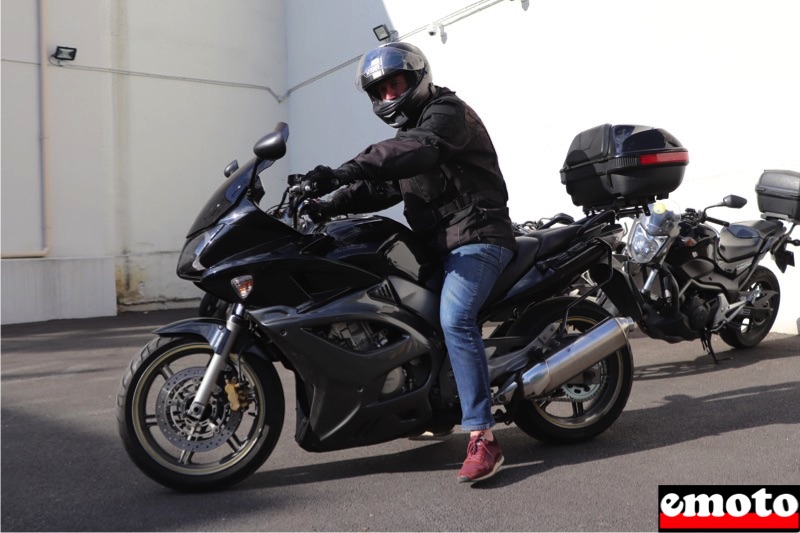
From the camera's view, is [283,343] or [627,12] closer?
[283,343]

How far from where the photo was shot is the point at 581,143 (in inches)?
235

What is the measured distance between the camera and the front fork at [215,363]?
3434 millimetres

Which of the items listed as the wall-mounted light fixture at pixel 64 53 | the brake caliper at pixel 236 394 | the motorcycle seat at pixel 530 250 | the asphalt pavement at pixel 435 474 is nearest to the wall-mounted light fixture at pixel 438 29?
the wall-mounted light fixture at pixel 64 53

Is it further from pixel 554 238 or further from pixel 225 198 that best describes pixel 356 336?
pixel 554 238

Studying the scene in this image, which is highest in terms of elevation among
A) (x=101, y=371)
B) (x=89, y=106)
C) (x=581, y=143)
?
(x=89, y=106)

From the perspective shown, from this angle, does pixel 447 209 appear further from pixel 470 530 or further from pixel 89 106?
pixel 89 106

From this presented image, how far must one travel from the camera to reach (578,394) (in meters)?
4.13

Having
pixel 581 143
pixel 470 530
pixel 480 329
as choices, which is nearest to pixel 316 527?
pixel 470 530

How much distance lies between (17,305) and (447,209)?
32.7 feet

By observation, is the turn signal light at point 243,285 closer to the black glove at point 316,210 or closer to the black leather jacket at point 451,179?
the black glove at point 316,210

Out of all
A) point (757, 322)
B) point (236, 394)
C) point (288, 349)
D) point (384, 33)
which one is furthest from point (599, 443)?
point (384, 33)

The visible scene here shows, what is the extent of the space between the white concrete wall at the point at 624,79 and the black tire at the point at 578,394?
149 inches

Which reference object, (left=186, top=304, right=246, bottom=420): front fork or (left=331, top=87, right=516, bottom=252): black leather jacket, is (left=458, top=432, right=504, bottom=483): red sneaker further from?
(left=186, top=304, right=246, bottom=420): front fork

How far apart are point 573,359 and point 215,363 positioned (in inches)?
65.9
